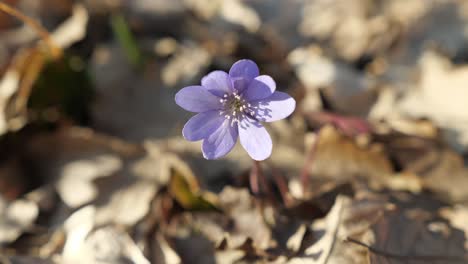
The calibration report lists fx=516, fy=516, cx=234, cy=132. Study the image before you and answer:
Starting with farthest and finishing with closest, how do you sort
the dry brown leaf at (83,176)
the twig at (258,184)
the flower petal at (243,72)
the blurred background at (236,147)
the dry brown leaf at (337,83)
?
1. the dry brown leaf at (337,83)
2. the dry brown leaf at (83,176)
3. the twig at (258,184)
4. the blurred background at (236,147)
5. the flower petal at (243,72)

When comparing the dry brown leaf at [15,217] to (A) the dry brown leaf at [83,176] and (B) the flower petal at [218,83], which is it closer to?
(A) the dry brown leaf at [83,176]

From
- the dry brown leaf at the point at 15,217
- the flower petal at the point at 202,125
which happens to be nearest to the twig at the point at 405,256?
the flower petal at the point at 202,125

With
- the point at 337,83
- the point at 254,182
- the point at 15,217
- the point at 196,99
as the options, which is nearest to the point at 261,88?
the point at 196,99

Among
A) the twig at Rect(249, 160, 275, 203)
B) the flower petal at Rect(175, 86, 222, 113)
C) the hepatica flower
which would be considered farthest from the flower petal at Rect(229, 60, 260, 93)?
the twig at Rect(249, 160, 275, 203)

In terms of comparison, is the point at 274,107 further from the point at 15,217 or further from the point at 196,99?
the point at 15,217

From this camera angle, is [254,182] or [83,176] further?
[83,176]

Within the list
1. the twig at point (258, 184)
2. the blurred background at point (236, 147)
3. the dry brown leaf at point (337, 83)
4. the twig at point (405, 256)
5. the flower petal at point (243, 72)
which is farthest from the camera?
the dry brown leaf at point (337, 83)
